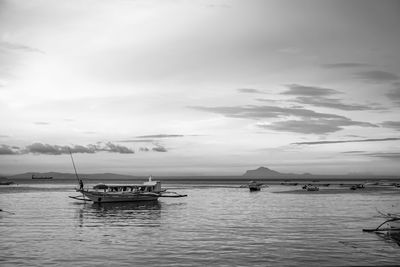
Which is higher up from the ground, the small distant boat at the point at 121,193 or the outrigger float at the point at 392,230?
the small distant boat at the point at 121,193

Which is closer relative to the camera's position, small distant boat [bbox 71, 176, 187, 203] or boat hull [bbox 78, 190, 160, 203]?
boat hull [bbox 78, 190, 160, 203]

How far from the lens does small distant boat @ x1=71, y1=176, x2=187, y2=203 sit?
68312 mm

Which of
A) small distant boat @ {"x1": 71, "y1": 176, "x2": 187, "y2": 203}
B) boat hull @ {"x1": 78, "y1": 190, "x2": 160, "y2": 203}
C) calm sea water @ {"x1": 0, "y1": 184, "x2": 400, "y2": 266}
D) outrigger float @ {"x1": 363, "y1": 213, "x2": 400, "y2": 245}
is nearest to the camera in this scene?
calm sea water @ {"x1": 0, "y1": 184, "x2": 400, "y2": 266}

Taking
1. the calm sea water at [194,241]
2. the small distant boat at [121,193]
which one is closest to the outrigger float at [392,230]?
the calm sea water at [194,241]

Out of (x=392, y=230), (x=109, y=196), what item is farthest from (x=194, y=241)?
(x=109, y=196)

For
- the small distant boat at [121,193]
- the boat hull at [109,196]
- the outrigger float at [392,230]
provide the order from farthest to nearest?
1. the small distant boat at [121,193]
2. the boat hull at [109,196]
3. the outrigger float at [392,230]

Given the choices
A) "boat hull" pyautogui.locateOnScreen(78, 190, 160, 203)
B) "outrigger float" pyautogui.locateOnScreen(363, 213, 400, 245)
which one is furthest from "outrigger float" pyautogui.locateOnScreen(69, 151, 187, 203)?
"outrigger float" pyautogui.locateOnScreen(363, 213, 400, 245)

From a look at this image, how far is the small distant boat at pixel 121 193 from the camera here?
6831cm

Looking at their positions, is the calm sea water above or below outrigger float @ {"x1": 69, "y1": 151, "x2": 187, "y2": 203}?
below

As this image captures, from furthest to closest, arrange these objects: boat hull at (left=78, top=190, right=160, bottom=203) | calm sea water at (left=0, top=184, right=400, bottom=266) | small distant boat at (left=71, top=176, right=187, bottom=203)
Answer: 1. small distant boat at (left=71, top=176, right=187, bottom=203)
2. boat hull at (left=78, top=190, right=160, bottom=203)
3. calm sea water at (left=0, top=184, right=400, bottom=266)

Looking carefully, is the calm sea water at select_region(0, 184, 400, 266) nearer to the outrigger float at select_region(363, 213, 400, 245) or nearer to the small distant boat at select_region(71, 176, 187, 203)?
the outrigger float at select_region(363, 213, 400, 245)

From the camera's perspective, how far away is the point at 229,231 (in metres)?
37.3

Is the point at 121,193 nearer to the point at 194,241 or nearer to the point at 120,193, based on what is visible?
the point at 120,193

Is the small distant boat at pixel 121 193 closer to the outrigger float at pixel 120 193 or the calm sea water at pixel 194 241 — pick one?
the outrigger float at pixel 120 193
